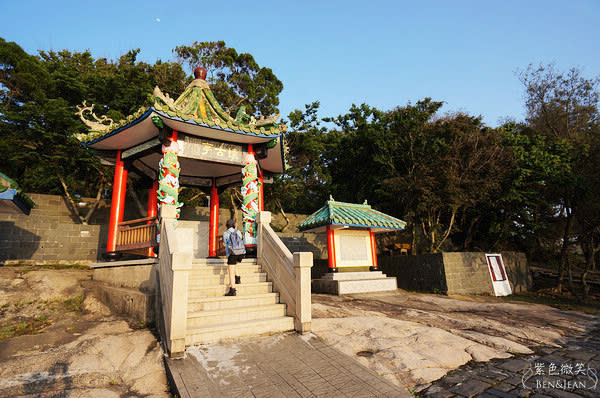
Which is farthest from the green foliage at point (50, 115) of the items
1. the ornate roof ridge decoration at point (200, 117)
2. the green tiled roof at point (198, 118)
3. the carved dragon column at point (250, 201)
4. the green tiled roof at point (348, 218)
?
the green tiled roof at point (348, 218)

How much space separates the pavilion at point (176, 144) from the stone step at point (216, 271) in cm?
116

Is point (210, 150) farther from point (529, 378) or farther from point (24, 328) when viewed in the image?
point (529, 378)

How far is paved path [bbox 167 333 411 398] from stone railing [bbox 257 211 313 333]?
73cm

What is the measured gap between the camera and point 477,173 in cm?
1546

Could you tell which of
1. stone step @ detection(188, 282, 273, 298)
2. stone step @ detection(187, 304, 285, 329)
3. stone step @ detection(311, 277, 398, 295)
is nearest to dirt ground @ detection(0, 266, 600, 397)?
Answer: stone step @ detection(187, 304, 285, 329)

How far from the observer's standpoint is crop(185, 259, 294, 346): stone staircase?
5.26 metres

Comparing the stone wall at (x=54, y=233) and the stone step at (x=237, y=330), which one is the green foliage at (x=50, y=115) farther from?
the stone step at (x=237, y=330)

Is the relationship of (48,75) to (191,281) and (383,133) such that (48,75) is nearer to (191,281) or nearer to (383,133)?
(191,281)

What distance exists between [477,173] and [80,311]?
16.5 metres

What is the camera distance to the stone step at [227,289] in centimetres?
631

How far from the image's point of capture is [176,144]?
866cm

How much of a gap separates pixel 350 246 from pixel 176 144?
7.86m

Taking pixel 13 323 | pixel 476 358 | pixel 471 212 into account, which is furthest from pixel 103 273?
pixel 471 212

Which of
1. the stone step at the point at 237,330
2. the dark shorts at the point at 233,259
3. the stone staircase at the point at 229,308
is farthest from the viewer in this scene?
the dark shorts at the point at 233,259
